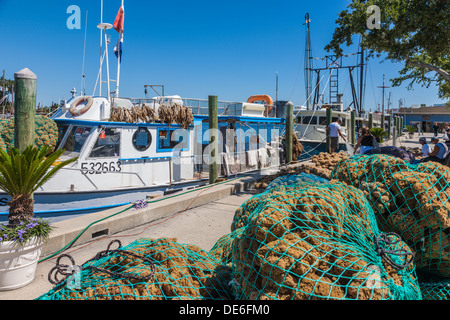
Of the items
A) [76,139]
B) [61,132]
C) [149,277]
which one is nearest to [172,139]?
[76,139]

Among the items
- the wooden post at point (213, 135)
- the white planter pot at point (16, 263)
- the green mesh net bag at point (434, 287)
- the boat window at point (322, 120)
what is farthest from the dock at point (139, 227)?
the boat window at point (322, 120)

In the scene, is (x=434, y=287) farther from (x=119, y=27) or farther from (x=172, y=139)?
(x=119, y=27)

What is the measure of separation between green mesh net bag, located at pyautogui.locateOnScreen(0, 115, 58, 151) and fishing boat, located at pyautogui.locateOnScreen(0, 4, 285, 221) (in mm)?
626

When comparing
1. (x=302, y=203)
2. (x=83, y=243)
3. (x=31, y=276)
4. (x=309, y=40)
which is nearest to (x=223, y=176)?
(x=83, y=243)

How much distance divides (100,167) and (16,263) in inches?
224

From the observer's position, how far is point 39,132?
8.14 metres

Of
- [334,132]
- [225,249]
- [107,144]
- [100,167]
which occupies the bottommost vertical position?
[225,249]

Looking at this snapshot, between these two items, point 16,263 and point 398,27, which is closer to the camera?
point 16,263

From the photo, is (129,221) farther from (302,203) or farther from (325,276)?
(325,276)

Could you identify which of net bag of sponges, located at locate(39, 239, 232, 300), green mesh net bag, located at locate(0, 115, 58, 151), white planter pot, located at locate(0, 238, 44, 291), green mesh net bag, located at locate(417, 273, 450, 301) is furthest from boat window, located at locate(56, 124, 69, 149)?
green mesh net bag, located at locate(417, 273, 450, 301)

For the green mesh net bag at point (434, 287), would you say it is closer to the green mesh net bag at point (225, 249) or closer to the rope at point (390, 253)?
the rope at point (390, 253)

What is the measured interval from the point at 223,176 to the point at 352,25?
613 cm

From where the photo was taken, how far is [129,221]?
5.47 metres

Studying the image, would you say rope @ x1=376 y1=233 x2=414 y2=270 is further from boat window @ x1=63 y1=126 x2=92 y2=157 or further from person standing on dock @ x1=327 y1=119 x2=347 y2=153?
person standing on dock @ x1=327 y1=119 x2=347 y2=153
